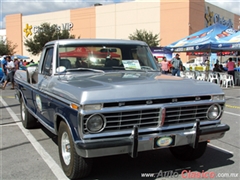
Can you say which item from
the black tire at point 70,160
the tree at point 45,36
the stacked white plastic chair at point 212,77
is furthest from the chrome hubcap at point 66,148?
the tree at point 45,36

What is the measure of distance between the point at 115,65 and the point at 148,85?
5.12 ft

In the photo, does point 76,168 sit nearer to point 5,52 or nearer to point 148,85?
point 148,85

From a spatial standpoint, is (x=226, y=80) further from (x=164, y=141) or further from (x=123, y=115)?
(x=123, y=115)

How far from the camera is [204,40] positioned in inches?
632

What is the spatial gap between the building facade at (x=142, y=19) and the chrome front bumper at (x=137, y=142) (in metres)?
38.2

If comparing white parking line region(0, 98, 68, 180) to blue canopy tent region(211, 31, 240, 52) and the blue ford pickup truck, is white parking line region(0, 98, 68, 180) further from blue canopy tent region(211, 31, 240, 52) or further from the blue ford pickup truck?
blue canopy tent region(211, 31, 240, 52)

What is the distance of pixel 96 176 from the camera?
381 centimetres

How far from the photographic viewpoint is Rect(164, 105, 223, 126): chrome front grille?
3450mm

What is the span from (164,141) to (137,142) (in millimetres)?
399

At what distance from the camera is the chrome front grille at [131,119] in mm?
3189

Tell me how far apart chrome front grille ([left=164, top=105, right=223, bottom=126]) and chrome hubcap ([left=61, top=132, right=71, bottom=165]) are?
1.29m

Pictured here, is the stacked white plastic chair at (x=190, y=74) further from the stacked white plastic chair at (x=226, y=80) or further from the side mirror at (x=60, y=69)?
the side mirror at (x=60, y=69)

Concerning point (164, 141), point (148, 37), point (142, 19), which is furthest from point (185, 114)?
point (142, 19)

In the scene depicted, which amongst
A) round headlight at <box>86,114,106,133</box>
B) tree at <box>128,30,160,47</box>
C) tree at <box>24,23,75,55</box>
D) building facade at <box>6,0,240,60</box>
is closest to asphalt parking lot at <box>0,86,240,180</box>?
round headlight at <box>86,114,106,133</box>
